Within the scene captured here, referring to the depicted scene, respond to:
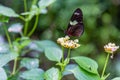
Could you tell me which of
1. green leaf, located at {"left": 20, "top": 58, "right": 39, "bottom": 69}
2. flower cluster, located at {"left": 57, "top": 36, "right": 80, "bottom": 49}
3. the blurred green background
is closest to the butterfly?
flower cluster, located at {"left": 57, "top": 36, "right": 80, "bottom": 49}

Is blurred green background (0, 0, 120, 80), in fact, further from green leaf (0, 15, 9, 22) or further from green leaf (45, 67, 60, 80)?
green leaf (45, 67, 60, 80)

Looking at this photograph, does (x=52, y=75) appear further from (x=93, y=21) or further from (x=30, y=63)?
(x=93, y=21)

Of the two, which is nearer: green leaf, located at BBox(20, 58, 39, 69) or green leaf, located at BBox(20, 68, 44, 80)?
green leaf, located at BBox(20, 68, 44, 80)

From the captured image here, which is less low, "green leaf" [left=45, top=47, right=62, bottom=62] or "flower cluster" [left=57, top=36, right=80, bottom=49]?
"flower cluster" [left=57, top=36, right=80, bottom=49]

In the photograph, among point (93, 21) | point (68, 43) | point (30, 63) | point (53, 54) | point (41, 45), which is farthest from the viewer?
point (93, 21)

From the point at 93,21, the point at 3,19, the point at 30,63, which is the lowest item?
the point at 93,21

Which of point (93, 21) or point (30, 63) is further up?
point (30, 63)

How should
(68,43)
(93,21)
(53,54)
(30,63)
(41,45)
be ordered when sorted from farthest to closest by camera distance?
(93,21), (41,45), (30,63), (53,54), (68,43)

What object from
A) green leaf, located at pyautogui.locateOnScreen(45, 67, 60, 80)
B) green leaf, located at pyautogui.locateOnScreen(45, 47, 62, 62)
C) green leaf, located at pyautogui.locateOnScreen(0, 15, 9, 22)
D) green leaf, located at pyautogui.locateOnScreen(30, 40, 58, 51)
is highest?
green leaf, located at pyautogui.locateOnScreen(0, 15, 9, 22)

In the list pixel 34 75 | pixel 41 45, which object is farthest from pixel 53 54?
pixel 41 45

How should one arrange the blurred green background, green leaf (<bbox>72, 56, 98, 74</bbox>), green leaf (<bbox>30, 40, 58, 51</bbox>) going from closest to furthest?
green leaf (<bbox>72, 56, 98, 74</bbox>) → green leaf (<bbox>30, 40, 58, 51</bbox>) → the blurred green background

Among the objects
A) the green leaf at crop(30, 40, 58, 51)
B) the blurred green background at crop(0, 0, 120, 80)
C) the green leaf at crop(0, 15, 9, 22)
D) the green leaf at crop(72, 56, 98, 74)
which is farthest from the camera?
the blurred green background at crop(0, 0, 120, 80)
